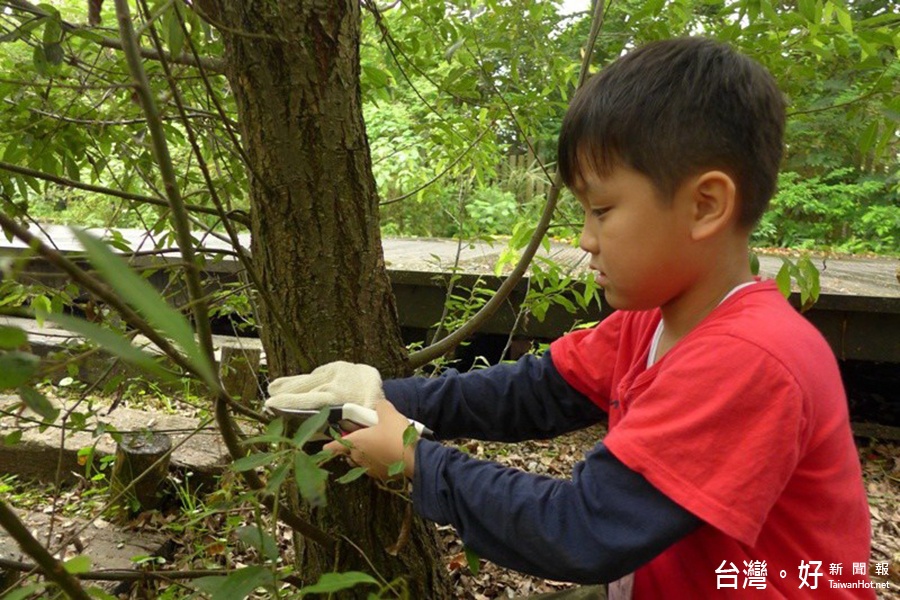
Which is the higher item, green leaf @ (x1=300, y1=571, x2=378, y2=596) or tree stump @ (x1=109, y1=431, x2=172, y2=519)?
green leaf @ (x1=300, y1=571, x2=378, y2=596)

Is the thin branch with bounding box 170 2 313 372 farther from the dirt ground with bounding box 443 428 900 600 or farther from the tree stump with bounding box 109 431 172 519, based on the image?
the tree stump with bounding box 109 431 172 519

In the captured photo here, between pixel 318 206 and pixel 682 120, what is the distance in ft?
2.20

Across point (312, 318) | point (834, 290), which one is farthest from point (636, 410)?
point (834, 290)

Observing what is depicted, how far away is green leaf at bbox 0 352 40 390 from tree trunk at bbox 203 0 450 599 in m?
0.86

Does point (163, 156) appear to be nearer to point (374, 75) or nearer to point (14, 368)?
point (14, 368)

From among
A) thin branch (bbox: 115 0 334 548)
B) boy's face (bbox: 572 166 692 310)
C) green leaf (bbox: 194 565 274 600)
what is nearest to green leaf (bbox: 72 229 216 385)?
thin branch (bbox: 115 0 334 548)

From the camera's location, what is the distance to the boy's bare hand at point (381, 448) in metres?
1.19

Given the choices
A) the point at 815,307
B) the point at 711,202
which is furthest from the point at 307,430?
the point at 815,307

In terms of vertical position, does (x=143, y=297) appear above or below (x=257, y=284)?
above

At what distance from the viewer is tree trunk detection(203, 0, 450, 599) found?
132 cm

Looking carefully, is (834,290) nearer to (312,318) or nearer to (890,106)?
(890,106)

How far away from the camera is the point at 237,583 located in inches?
32.4

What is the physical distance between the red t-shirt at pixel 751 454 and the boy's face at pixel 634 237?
0.11 m

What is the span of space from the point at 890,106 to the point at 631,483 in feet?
2.82
